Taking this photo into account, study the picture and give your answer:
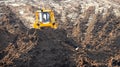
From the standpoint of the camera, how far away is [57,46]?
1883cm

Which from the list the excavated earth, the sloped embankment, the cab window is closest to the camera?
the sloped embankment

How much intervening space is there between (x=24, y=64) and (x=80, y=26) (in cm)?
791

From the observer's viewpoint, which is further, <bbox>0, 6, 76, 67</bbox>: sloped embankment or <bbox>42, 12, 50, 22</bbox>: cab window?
<bbox>42, 12, 50, 22</bbox>: cab window

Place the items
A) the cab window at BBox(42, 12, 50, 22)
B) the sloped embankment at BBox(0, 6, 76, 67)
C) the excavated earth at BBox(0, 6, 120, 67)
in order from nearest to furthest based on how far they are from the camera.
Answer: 1. the sloped embankment at BBox(0, 6, 76, 67)
2. the excavated earth at BBox(0, 6, 120, 67)
3. the cab window at BBox(42, 12, 50, 22)

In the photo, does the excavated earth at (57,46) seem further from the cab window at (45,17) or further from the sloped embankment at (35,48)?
the cab window at (45,17)

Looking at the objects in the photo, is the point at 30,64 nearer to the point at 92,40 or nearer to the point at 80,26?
the point at 92,40

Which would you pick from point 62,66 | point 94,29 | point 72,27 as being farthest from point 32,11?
point 62,66

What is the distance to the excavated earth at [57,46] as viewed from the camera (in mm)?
17609

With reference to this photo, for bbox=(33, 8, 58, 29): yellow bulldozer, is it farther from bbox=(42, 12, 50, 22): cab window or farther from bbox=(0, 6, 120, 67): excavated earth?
bbox=(0, 6, 120, 67): excavated earth

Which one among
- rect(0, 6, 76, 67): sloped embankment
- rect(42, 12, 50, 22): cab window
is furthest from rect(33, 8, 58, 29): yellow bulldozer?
rect(0, 6, 76, 67): sloped embankment

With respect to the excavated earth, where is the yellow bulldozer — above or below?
above

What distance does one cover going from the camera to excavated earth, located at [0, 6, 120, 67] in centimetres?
1761

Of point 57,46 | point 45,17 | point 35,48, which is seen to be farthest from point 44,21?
point 35,48

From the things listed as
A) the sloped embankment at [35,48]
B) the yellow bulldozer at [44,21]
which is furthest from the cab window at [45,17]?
the sloped embankment at [35,48]
